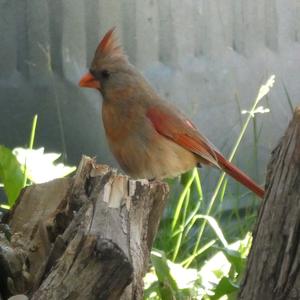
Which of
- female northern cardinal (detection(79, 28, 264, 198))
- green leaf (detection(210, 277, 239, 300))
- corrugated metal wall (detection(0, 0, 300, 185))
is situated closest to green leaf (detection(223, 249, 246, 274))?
green leaf (detection(210, 277, 239, 300))

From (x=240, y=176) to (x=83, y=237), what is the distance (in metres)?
1.65

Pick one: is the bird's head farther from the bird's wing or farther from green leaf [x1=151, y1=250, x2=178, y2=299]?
green leaf [x1=151, y1=250, x2=178, y2=299]

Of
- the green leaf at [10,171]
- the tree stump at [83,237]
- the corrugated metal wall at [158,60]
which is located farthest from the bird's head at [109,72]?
the tree stump at [83,237]

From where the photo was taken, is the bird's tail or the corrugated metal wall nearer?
the bird's tail

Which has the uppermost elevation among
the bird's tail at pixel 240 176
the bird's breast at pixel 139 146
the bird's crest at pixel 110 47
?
the bird's crest at pixel 110 47

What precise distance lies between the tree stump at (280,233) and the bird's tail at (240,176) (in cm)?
124

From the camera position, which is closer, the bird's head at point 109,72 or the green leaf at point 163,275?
the green leaf at point 163,275

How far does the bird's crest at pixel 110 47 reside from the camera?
11.8 feet

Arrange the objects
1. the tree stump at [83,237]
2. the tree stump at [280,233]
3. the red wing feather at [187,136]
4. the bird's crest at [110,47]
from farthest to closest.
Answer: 1. the red wing feather at [187,136]
2. the bird's crest at [110,47]
3. the tree stump at [280,233]
4. the tree stump at [83,237]

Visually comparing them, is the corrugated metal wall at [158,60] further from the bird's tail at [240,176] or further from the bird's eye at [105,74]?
the bird's tail at [240,176]

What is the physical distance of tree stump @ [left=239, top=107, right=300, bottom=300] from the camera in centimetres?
234

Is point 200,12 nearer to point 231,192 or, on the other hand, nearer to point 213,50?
point 213,50

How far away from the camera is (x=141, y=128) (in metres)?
3.70

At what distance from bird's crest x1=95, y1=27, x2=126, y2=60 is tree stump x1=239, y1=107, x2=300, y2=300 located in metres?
1.30
